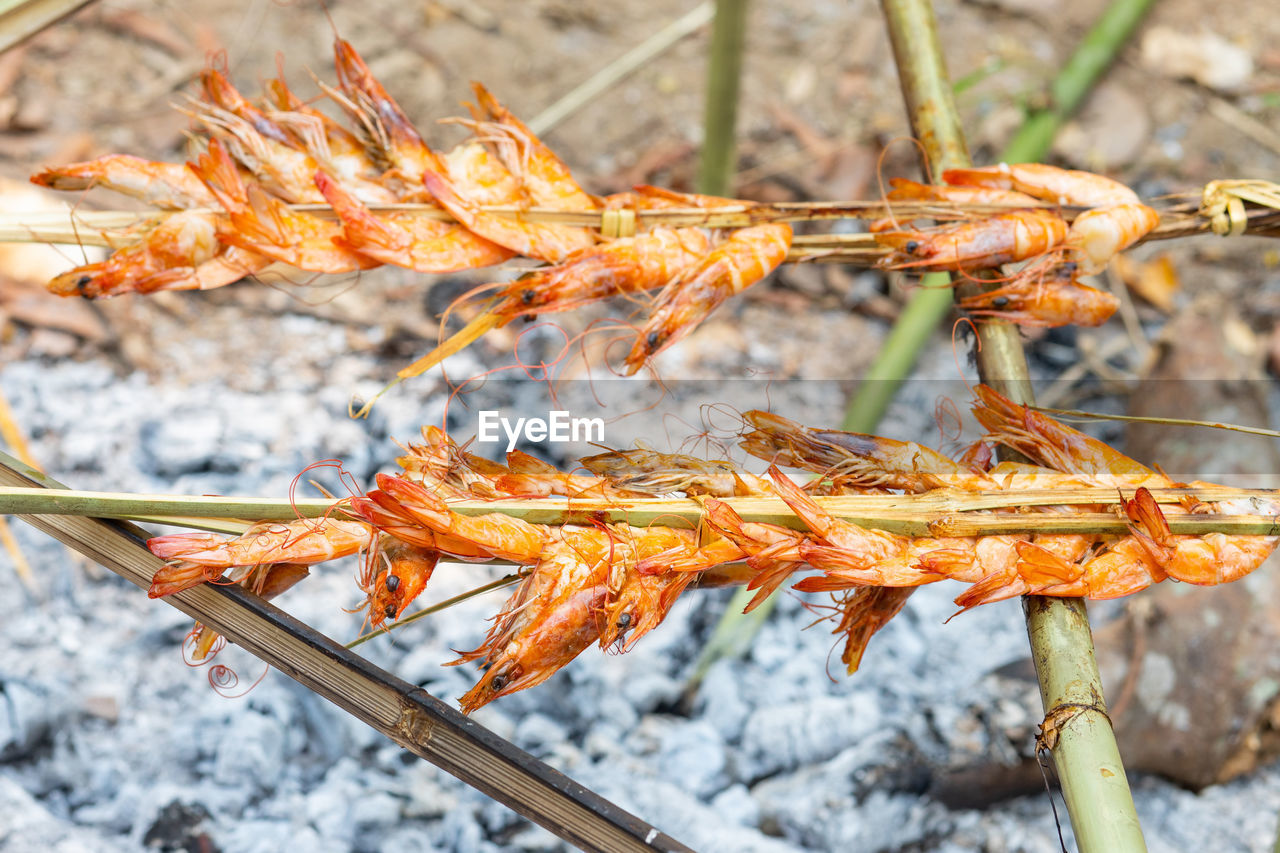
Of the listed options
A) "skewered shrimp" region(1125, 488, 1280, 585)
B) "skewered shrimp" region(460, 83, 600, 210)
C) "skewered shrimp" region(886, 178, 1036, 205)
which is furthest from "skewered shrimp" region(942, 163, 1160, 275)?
"skewered shrimp" region(460, 83, 600, 210)

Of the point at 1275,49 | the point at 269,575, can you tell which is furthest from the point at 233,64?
the point at 1275,49

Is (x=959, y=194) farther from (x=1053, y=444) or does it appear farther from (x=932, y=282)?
(x=932, y=282)

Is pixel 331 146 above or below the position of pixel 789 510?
above

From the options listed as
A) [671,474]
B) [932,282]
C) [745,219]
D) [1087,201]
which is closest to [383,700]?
[671,474]

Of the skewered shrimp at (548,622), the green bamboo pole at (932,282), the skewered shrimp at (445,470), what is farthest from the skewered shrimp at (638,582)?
the green bamboo pole at (932,282)

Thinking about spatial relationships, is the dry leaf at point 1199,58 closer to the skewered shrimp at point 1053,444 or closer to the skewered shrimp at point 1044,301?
the skewered shrimp at point 1044,301
